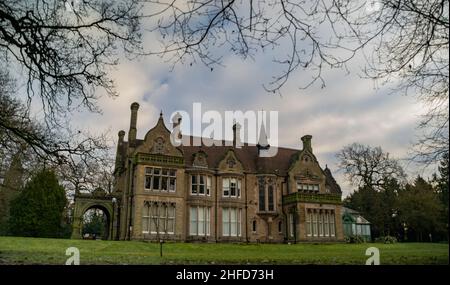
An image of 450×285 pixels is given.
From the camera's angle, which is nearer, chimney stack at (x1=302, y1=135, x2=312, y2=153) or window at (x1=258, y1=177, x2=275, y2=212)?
window at (x1=258, y1=177, x2=275, y2=212)

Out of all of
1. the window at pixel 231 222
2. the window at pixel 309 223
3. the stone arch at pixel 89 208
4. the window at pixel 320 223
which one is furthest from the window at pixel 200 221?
the window at pixel 320 223

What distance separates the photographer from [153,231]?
68.7 feet

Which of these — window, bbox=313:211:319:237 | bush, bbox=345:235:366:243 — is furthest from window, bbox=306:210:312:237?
bush, bbox=345:235:366:243

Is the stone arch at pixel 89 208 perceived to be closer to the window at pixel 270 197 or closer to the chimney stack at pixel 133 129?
the chimney stack at pixel 133 129

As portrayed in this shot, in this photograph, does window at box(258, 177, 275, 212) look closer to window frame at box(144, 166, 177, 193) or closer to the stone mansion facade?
the stone mansion facade

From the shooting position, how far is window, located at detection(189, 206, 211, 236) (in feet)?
74.7

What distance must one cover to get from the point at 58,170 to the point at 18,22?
2056 mm

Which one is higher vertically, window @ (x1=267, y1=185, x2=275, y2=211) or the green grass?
window @ (x1=267, y1=185, x2=275, y2=211)

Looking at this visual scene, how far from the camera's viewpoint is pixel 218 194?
948 inches

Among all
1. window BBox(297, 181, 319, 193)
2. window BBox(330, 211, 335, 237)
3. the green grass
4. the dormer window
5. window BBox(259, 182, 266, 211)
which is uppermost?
the dormer window

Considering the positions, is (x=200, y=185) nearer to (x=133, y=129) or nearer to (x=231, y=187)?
(x=231, y=187)

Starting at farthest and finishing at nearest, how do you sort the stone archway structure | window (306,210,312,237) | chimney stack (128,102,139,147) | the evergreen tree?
window (306,210,312,237) < chimney stack (128,102,139,147) < the stone archway structure < the evergreen tree

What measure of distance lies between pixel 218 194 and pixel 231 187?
105cm
